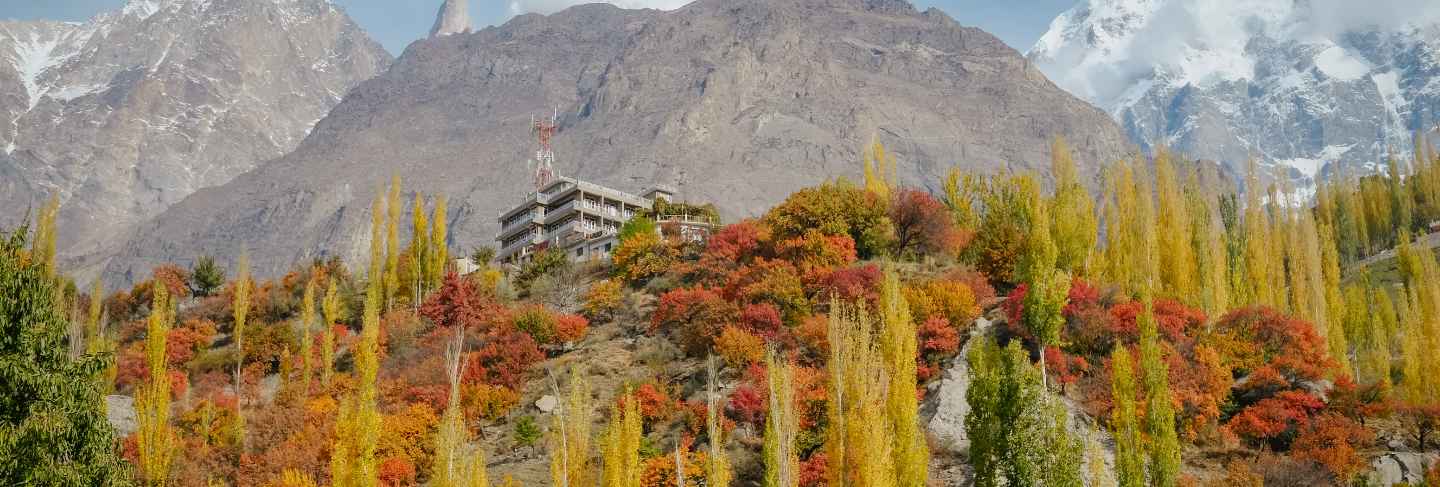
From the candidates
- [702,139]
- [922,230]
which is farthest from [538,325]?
[702,139]

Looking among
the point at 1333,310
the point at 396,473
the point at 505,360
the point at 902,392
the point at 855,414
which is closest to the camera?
the point at 855,414

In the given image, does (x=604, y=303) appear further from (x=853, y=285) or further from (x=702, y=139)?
(x=702, y=139)

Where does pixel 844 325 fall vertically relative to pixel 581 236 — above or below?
below

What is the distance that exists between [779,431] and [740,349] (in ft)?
41.2

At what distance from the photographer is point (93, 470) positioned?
17297 mm

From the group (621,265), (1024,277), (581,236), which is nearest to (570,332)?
(621,265)

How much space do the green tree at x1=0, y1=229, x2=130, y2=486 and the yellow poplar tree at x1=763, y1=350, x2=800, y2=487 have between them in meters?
11.0

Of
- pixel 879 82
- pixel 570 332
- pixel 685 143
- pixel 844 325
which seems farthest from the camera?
pixel 879 82

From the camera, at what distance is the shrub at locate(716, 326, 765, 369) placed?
3141 centimetres

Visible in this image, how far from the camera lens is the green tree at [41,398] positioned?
16406 mm

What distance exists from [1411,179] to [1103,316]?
58.6 metres

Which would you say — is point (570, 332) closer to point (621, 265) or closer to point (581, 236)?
point (621, 265)

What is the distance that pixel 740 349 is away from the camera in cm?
3156

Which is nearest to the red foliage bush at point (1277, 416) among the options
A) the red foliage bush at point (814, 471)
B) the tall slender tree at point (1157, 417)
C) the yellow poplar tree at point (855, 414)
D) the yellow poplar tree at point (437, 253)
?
the tall slender tree at point (1157, 417)
